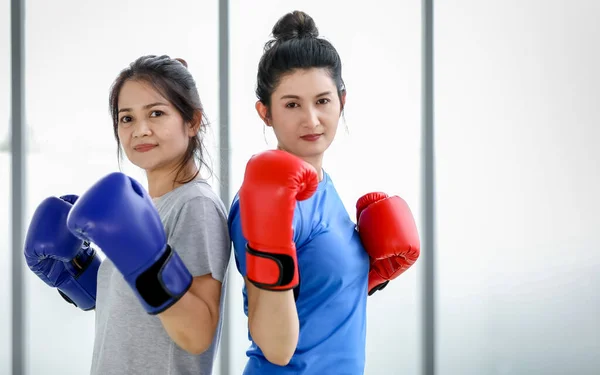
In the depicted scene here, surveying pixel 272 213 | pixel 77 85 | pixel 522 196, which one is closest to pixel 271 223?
pixel 272 213

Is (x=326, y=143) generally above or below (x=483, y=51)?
below

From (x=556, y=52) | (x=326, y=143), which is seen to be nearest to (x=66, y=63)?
(x=326, y=143)

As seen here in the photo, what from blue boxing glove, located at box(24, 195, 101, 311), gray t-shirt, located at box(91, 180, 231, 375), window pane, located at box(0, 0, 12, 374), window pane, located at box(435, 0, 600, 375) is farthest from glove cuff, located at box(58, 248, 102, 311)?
window pane, located at box(435, 0, 600, 375)

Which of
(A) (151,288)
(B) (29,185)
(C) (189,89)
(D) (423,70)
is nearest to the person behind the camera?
(A) (151,288)

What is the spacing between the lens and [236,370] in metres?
2.44

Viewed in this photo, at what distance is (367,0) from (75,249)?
72.6 inches

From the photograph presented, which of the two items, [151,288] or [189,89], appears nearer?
[151,288]

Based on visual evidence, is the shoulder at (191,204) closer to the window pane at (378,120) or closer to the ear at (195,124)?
the ear at (195,124)

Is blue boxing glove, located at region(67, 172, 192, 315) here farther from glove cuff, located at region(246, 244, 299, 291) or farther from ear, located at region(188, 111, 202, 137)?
ear, located at region(188, 111, 202, 137)

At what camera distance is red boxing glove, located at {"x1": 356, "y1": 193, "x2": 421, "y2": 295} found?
119 cm

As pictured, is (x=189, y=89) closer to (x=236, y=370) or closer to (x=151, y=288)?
(x=151, y=288)

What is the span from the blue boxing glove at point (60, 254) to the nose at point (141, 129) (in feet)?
1.03

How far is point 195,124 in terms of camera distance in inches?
45.4

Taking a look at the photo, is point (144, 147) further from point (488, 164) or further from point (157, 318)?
point (488, 164)
